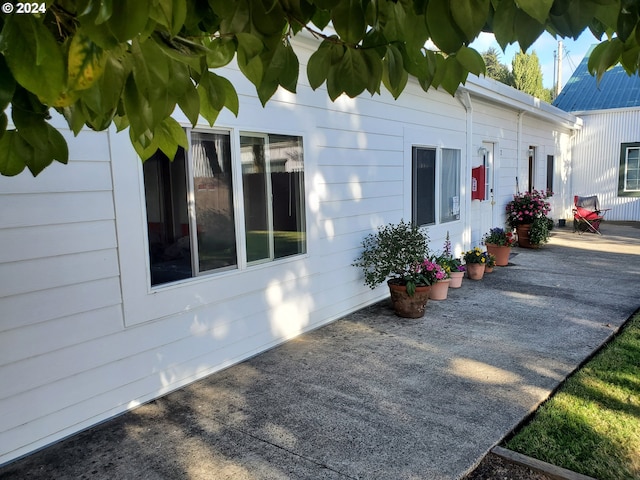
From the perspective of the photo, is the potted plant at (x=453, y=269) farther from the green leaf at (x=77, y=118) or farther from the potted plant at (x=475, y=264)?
the green leaf at (x=77, y=118)

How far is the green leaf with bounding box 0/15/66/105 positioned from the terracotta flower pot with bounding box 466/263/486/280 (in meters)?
6.80

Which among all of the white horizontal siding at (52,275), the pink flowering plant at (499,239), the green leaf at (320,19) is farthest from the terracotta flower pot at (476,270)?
the green leaf at (320,19)

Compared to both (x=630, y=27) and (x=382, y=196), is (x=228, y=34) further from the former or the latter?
(x=382, y=196)

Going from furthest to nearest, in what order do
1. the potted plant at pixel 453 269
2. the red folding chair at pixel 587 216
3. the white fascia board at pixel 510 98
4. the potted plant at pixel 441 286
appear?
the red folding chair at pixel 587 216
the white fascia board at pixel 510 98
the potted plant at pixel 453 269
the potted plant at pixel 441 286

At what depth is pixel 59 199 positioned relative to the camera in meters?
2.82

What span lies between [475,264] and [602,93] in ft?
37.2

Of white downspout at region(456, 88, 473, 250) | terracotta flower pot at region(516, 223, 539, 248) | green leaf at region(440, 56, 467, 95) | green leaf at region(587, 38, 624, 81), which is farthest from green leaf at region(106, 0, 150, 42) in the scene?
terracotta flower pot at region(516, 223, 539, 248)

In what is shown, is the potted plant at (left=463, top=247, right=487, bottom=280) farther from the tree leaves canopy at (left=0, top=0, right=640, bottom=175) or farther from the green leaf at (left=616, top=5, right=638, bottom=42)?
the green leaf at (left=616, top=5, right=638, bottom=42)

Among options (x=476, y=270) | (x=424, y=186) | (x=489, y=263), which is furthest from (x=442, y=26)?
(x=489, y=263)

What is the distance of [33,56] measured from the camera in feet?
2.31

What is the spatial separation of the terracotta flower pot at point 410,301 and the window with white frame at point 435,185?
1.78 meters

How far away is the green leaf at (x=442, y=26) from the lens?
0.86 meters

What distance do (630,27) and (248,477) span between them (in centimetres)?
248

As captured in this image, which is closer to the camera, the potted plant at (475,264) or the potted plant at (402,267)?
the potted plant at (402,267)
